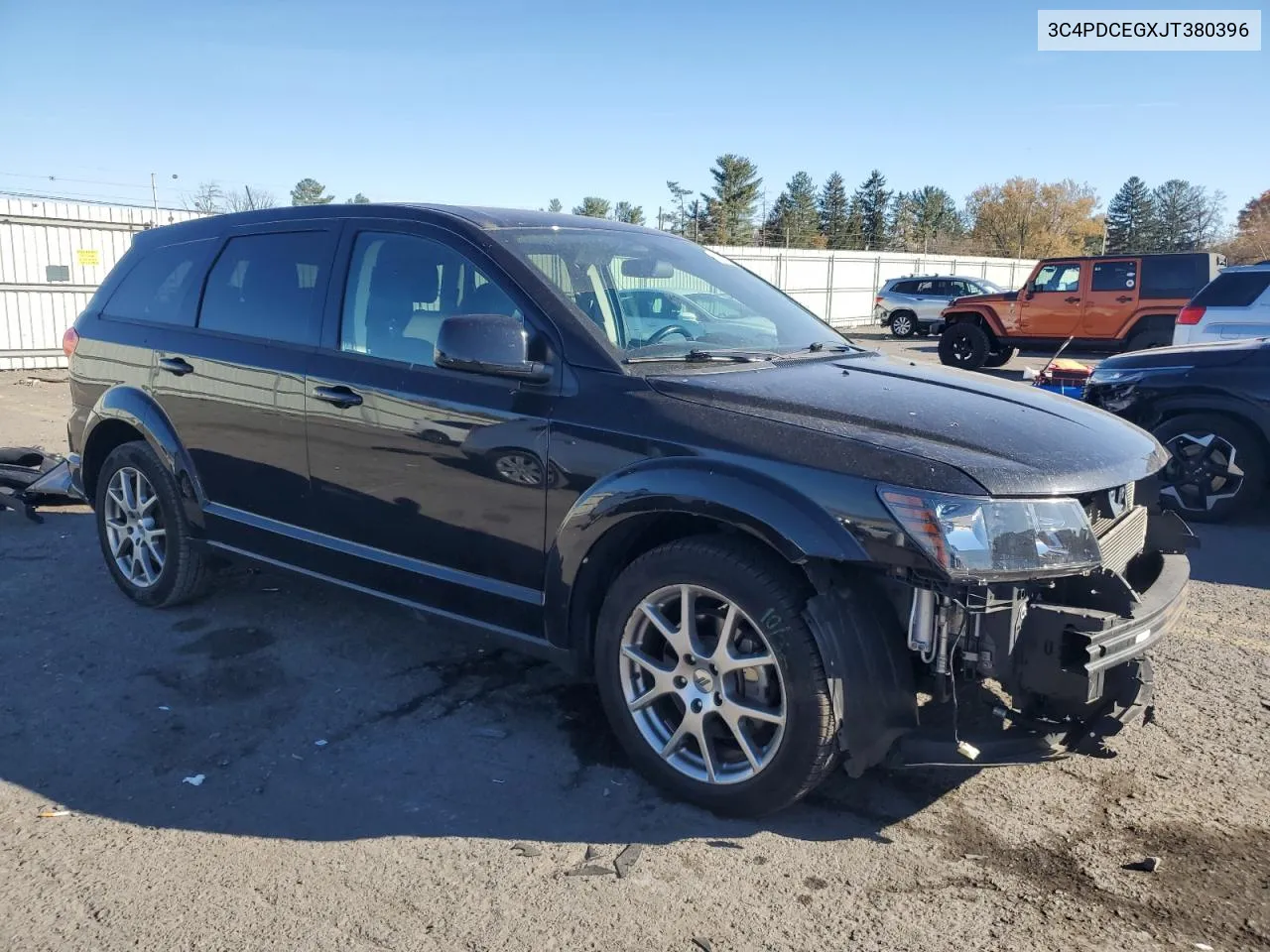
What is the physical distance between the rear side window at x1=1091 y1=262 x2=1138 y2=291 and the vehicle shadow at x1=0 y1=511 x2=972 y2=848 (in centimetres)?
1617

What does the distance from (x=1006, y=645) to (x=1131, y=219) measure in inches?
4306

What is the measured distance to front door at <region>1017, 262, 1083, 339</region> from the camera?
17.7 metres

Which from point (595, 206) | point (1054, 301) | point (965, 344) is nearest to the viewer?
point (1054, 301)

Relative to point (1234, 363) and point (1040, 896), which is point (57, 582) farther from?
point (1234, 363)

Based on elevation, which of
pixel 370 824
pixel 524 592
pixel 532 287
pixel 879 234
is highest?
pixel 879 234

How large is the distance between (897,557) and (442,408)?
5.67ft

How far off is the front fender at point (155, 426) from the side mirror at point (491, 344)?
1.97 metres

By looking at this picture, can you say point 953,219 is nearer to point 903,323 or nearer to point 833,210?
point 833,210

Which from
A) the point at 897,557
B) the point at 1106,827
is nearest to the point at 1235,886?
the point at 1106,827

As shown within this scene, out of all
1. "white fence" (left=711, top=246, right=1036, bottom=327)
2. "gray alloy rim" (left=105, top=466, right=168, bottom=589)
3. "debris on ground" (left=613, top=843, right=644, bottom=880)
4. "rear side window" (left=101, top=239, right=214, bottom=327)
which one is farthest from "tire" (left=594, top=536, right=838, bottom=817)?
"white fence" (left=711, top=246, right=1036, bottom=327)

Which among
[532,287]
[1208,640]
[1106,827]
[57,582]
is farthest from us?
[57,582]

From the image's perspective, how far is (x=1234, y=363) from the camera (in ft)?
21.9

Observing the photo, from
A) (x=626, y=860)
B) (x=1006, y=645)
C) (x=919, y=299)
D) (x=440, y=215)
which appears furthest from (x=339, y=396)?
(x=919, y=299)

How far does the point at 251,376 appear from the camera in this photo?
4.31 meters
